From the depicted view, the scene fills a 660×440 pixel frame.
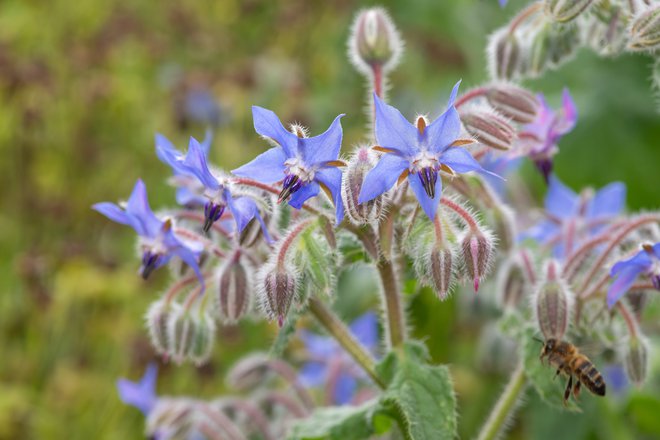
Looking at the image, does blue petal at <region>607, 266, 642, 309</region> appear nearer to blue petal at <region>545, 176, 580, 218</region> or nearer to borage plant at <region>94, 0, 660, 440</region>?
borage plant at <region>94, 0, 660, 440</region>

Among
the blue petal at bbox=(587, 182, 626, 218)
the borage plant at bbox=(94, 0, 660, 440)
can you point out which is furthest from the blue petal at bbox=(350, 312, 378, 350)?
the blue petal at bbox=(587, 182, 626, 218)

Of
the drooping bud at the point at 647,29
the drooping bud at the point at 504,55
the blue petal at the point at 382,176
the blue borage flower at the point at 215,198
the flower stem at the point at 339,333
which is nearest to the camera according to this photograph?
the blue petal at the point at 382,176

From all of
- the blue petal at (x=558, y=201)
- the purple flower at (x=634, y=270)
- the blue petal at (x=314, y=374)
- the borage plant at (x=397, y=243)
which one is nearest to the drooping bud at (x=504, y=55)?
the borage plant at (x=397, y=243)

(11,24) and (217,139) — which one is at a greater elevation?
(11,24)

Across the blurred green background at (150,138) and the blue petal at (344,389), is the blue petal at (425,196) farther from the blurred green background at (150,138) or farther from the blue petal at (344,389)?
the blurred green background at (150,138)

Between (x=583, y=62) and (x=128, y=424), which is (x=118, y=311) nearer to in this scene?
(x=128, y=424)

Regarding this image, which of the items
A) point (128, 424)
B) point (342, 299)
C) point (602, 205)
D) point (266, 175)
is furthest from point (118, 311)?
point (266, 175)
